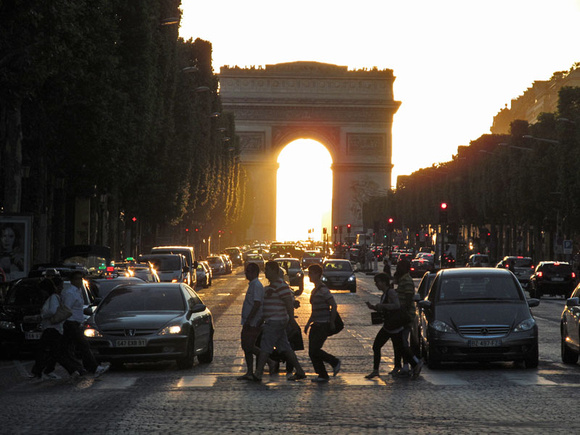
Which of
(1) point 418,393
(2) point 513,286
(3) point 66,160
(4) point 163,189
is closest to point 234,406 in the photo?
(1) point 418,393

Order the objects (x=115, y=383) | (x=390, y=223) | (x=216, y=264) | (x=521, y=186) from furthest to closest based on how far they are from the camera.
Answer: (x=216, y=264)
(x=521, y=186)
(x=390, y=223)
(x=115, y=383)

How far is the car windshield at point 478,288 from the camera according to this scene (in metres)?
20.2

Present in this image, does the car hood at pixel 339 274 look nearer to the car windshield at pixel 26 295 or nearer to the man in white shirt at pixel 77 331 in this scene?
the car windshield at pixel 26 295

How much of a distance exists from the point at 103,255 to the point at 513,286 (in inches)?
872

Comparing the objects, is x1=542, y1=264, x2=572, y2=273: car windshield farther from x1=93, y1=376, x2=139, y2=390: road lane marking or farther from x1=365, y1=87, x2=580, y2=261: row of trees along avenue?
x1=93, y1=376, x2=139, y2=390: road lane marking

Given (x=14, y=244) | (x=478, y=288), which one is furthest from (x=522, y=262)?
(x=478, y=288)

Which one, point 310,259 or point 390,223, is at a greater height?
point 390,223

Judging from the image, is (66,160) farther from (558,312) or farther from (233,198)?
(233,198)

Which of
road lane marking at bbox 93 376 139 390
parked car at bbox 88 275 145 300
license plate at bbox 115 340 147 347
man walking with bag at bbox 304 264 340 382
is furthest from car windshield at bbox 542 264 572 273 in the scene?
road lane marking at bbox 93 376 139 390

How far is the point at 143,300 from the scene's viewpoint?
68.9 feet

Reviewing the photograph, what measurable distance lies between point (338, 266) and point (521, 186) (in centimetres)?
2901

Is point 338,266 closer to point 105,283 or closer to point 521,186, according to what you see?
point 105,283

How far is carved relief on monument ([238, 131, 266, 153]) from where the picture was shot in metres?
163

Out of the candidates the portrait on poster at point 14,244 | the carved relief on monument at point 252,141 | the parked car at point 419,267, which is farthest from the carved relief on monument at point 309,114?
the portrait on poster at point 14,244
